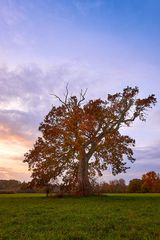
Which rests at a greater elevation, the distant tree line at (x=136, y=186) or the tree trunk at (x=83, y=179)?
the distant tree line at (x=136, y=186)

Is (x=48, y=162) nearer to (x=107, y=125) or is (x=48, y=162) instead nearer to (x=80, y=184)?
(x=80, y=184)

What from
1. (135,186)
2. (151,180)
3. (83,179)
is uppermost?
(151,180)

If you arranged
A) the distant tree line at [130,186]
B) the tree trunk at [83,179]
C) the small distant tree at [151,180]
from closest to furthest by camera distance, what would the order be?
the tree trunk at [83,179] < the distant tree line at [130,186] < the small distant tree at [151,180]

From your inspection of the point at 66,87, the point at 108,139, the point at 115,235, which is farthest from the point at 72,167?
the point at 115,235

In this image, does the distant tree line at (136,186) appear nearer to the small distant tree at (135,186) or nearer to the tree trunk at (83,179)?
the small distant tree at (135,186)

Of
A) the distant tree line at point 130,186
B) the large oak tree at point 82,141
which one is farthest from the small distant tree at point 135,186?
the large oak tree at point 82,141

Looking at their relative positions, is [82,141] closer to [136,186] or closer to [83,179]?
[83,179]

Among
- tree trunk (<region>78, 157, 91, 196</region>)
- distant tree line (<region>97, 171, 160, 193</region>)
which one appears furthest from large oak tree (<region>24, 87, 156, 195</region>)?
distant tree line (<region>97, 171, 160, 193</region>)

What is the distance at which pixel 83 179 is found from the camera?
45.9 metres

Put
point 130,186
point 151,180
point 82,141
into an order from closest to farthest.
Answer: point 82,141 < point 130,186 < point 151,180

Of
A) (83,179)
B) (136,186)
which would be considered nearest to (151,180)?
(136,186)

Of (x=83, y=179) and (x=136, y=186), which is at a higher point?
(x=136, y=186)

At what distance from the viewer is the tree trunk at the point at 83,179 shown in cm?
4500

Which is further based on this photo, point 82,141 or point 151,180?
point 151,180
